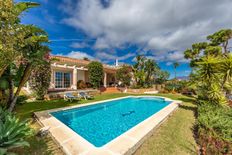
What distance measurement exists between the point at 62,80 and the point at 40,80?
22.6ft

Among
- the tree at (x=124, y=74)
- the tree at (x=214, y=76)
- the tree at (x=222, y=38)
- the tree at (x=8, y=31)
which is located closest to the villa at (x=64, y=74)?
the tree at (x=124, y=74)

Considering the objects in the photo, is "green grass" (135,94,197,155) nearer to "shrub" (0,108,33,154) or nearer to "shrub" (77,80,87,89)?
"shrub" (0,108,33,154)

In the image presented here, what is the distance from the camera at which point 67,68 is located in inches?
811

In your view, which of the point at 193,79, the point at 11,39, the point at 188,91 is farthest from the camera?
the point at 188,91

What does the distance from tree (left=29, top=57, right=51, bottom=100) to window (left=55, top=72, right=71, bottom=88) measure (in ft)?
18.9

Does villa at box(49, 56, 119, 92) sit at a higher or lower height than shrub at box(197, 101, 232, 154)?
higher

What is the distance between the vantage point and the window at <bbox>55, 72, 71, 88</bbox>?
20.8 meters

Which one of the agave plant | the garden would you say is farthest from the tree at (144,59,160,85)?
the agave plant

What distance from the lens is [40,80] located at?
14719 mm

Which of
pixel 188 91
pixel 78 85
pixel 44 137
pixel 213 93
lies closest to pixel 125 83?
pixel 78 85

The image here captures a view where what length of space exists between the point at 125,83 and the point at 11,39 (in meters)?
24.3

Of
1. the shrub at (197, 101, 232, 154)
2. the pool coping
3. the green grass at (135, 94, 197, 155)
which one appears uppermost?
the shrub at (197, 101, 232, 154)

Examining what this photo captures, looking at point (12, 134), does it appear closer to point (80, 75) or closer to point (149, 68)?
point (80, 75)

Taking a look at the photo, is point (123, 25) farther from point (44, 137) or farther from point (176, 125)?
point (44, 137)
